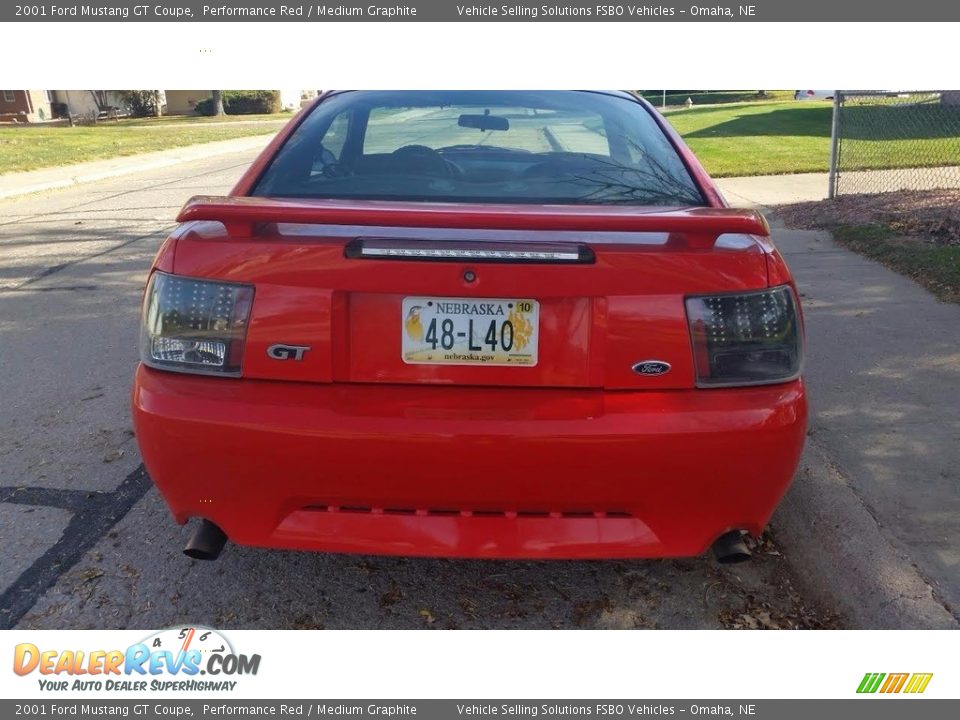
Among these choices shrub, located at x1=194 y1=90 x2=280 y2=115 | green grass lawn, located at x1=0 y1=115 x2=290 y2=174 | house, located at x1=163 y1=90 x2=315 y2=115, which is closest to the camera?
green grass lawn, located at x1=0 y1=115 x2=290 y2=174

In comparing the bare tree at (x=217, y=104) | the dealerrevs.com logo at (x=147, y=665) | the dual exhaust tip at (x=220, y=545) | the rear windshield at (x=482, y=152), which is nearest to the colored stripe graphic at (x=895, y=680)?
the dual exhaust tip at (x=220, y=545)

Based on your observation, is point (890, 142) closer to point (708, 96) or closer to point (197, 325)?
point (197, 325)

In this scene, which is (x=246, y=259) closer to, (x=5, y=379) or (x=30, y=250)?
(x=5, y=379)

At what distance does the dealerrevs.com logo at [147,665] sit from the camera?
95.7 inches

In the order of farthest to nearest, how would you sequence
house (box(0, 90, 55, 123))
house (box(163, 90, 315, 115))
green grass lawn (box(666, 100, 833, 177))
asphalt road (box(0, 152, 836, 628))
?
house (box(163, 90, 315, 115))
house (box(0, 90, 55, 123))
green grass lawn (box(666, 100, 833, 177))
asphalt road (box(0, 152, 836, 628))

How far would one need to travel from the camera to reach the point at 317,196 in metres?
2.82

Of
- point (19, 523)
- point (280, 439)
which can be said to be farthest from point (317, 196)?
point (19, 523)

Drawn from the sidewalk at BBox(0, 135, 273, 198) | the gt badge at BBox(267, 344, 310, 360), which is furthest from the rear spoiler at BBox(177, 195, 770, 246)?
the sidewalk at BBox(0, 135, 273, 198)

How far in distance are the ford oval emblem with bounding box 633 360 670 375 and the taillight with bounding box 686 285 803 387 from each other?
89 mm

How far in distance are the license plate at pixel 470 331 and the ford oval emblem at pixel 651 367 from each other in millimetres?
279

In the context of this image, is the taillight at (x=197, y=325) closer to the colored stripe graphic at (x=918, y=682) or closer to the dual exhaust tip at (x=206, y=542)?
the dual exhaust tip at (x=206, y=542)

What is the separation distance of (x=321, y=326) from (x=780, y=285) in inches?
50.3

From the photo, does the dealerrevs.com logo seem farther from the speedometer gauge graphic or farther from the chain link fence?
the chain link fence

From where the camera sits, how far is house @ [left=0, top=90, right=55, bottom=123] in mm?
40438
